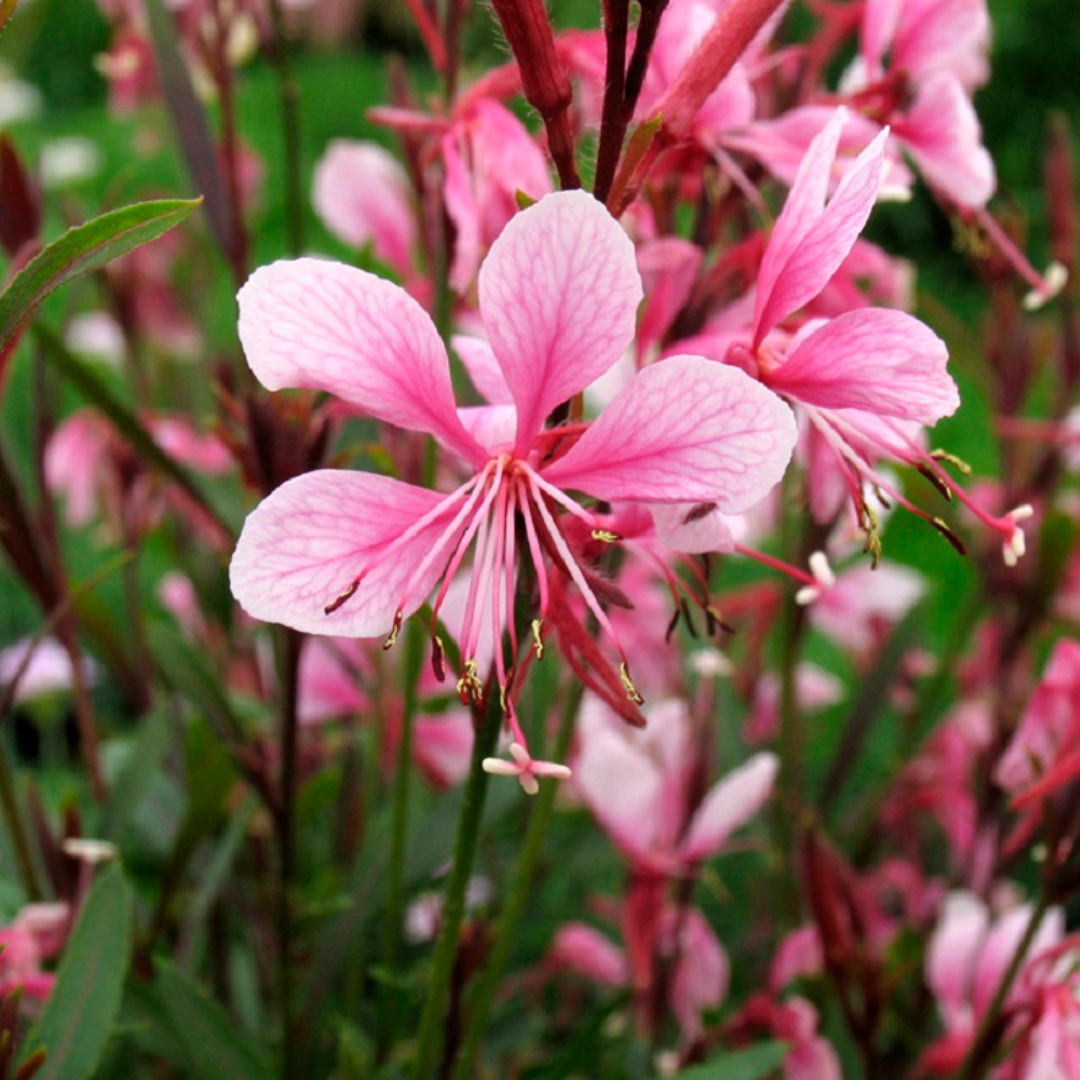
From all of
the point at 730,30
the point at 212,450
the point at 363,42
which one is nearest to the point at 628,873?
the point at 212,450

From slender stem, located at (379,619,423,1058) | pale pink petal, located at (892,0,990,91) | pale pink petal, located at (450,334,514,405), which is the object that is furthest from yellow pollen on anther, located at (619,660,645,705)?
pale pink petal, located at (892,0,990,91)

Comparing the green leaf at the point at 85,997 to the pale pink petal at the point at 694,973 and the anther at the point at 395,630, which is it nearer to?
the anther at the point at 395,630

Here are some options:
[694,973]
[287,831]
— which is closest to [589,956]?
[694,973]

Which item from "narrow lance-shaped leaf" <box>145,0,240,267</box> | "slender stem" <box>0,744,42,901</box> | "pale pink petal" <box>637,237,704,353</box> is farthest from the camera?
"narrow lance-shaped leaf" <box>145,0,240,267</box>

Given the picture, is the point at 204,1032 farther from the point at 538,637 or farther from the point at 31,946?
the point at 538,637

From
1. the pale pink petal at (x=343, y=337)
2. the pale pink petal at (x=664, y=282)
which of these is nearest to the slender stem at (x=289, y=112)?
the pale pink petal at (x=664, y=282)

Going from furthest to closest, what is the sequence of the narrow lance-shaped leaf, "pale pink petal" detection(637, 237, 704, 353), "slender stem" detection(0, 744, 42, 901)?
1. the narrow lance-shaped leaf
2. "slender stem" detection(0, 744, 42, 901)
3. "pale pink petal" detection(637, 237, 704, 353)

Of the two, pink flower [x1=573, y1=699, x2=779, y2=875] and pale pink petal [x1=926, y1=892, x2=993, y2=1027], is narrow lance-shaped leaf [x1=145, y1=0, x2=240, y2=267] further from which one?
pale pink petal [x1=926, y1=892, x2=993, y2=1027]
